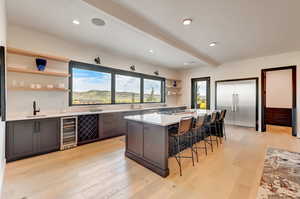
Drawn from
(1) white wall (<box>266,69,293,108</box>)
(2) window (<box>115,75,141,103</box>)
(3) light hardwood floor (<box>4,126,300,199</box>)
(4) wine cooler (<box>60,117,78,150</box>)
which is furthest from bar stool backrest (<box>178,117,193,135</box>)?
(1) white wall (<box>266,69,293,108</box>)

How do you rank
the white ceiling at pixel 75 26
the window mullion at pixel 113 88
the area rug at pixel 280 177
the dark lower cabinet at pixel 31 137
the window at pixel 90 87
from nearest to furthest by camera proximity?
the area rug at pixel 280 177 → the white ceiling at pixel 75 26 → the dark lower cabinet at pixel 31 137 → the window at pixel 90 87 → the window mullion at pixel 113 88

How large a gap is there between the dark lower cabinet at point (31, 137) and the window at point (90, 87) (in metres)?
1.11

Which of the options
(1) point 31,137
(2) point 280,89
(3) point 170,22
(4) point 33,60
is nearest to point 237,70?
(2) point 280,89

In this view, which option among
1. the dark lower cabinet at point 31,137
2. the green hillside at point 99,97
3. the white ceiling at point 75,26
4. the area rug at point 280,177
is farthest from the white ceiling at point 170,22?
the area rug at point 280,177

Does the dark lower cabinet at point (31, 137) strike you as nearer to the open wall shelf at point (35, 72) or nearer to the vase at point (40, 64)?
the open wall shelf at point (35, 72)

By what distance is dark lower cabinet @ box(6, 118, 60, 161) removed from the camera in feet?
8.70

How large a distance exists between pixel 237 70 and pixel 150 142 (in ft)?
17.9

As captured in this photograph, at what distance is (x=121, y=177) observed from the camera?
7.29 feet

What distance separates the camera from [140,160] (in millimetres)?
2680

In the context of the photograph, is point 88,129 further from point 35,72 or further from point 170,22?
point 170,22

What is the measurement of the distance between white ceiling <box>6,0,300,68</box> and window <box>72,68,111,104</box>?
950mm

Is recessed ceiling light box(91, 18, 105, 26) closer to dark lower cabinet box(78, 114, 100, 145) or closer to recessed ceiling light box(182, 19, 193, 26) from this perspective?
recessed ceiling light box(182, 19, 193, 26)

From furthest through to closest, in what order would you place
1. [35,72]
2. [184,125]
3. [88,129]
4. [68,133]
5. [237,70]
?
[237,70] < [88,129] < [68,133] < [35,72] < [184,125]

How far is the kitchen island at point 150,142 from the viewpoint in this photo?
228cm
